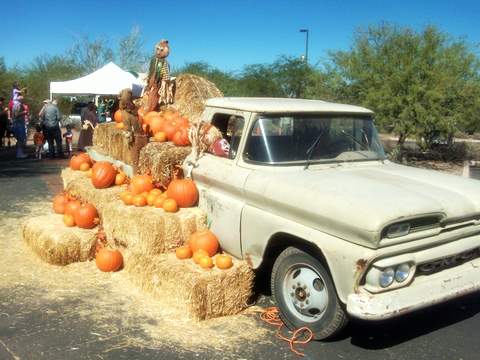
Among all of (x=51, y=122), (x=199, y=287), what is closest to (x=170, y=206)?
(x=199, y=287)

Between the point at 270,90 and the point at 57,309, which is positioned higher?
the point at 270,90

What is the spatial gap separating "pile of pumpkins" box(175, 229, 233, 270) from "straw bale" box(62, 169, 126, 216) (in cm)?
173

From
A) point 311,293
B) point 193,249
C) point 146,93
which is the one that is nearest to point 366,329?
point 311,293

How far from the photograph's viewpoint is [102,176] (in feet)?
21.9

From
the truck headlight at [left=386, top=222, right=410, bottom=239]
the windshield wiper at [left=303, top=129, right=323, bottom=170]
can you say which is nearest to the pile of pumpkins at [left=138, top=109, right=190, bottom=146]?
the windshield wiper at [left=303, top=129, right=323, bottom=170]

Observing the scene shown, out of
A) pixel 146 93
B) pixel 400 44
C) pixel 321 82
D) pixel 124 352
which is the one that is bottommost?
pixel 124 352

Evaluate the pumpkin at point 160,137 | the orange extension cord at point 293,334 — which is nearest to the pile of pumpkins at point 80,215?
the pumpkin at point 160,137

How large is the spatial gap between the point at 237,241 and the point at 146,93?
461 cm

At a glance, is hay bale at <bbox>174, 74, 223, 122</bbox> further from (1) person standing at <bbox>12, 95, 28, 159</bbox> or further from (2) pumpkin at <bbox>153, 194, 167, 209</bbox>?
(1) person standing at <bbox>12, 95, 28, 159</bbox>

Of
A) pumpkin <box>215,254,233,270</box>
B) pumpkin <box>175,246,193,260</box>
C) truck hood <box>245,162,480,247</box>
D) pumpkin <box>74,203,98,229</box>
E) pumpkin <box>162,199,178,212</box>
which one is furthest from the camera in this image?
pumpkin <box>74,203,98,229</box>

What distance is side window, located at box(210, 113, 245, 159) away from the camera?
5.00 m

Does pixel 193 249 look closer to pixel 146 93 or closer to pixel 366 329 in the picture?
pixel 366 329

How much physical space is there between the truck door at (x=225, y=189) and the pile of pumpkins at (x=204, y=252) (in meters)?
0.11

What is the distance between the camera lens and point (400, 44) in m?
17.4
